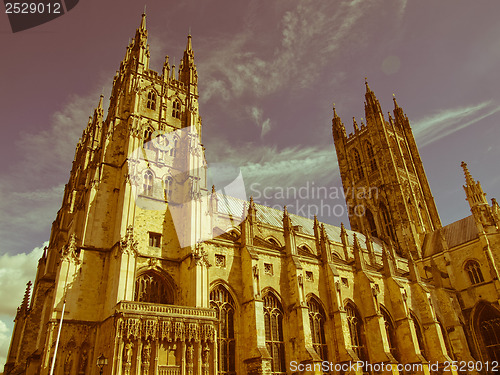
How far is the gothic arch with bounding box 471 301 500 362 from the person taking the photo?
1439 inches

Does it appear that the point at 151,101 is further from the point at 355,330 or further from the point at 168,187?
the point at 355,330

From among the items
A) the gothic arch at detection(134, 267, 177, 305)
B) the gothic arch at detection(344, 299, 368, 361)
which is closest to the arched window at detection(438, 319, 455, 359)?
the gothic arch at detection(344, 299, 368, 361)

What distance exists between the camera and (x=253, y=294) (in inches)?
973

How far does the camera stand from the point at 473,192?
45.8 meters

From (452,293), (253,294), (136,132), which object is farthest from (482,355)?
(136,132)

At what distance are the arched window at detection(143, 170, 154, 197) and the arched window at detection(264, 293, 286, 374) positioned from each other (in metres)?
11.4

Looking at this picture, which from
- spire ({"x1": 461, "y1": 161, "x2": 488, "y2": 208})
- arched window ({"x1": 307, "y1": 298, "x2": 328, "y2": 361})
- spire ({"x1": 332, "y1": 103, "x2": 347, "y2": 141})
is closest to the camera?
arched window ({"x1": 307, "y1": 298, "x2": 328, "y2": 361})

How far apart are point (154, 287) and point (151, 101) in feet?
56.9

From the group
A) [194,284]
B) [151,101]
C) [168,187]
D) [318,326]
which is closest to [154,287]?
[194,284]

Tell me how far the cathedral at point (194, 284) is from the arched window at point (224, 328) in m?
0.08

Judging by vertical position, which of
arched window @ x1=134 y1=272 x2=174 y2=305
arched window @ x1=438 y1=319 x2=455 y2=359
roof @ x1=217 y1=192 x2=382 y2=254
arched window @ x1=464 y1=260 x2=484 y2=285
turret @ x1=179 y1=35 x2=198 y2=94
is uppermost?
turret @ x1=179 y1=35 x2=198 y2=94

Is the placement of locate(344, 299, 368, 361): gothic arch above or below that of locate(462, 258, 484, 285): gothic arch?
below

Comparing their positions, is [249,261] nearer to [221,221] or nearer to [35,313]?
[221,221]

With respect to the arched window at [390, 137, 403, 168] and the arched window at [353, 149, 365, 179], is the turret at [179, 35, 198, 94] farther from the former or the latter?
the arched window at [390, 137, 403, 168]
